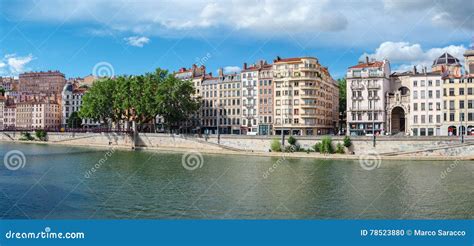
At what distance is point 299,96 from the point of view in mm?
61875

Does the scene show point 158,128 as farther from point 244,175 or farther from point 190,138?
point 244,175

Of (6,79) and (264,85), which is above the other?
(6,79)

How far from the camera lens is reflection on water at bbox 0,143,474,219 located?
67.1ft

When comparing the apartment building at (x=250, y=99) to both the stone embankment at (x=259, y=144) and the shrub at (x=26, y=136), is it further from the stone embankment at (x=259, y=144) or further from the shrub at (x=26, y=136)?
the shrub at (x=26, y=136)

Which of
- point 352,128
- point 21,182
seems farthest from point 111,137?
point 21,182

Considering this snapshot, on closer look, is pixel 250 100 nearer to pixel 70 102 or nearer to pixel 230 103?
pixel 230 103

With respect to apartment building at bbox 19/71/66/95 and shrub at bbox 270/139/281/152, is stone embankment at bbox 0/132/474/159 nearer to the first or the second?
shrub at bbox 270/139/281/152

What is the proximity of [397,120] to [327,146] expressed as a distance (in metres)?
16.6

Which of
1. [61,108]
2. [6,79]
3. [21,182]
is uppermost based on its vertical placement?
[6,79]

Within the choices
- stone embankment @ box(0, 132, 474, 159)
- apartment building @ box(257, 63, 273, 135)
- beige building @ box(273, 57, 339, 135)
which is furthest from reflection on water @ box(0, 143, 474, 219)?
apartment building @ box(257, 63, 273, 135)

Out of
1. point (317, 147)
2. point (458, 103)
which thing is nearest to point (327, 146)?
point (317, 147)

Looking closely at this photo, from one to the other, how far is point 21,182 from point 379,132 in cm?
4186

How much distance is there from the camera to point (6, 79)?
556ft

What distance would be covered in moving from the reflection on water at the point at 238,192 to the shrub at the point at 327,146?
8.42 m
